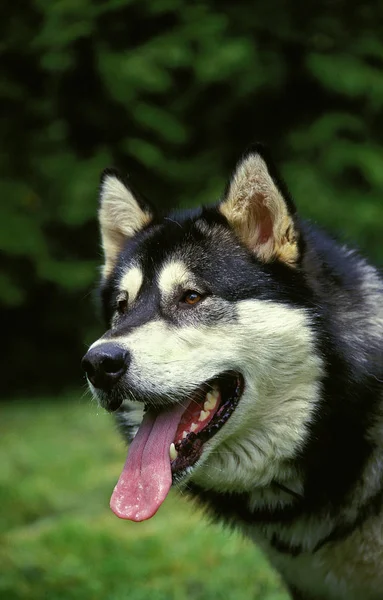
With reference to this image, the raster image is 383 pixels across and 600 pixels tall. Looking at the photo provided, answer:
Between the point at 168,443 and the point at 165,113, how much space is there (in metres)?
6.97

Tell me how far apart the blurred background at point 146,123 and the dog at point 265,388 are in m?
4.45

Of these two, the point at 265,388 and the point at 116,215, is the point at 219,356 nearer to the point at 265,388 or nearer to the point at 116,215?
the point at 265,388

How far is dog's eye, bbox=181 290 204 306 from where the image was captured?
11.0 ft

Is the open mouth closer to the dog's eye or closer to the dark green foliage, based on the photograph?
the dog's eye

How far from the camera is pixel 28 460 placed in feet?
24.4

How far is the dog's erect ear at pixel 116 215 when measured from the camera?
3881 mm

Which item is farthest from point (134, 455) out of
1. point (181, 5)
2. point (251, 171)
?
point (181, 5)

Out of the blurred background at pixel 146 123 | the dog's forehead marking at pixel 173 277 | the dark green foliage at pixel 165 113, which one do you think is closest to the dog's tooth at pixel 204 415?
the dog's forehead marking at pixel 173 277

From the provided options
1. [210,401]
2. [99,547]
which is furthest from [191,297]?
[99,547]

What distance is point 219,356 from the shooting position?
3.17 meters

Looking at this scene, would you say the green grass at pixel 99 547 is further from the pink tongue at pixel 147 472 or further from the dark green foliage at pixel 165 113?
the dark green foliage at pixel 165 113

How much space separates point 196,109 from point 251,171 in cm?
694

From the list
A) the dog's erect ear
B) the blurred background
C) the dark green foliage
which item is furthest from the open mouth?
the dark green foliage

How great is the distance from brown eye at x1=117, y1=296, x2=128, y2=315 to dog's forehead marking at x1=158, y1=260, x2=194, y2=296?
0.23m
